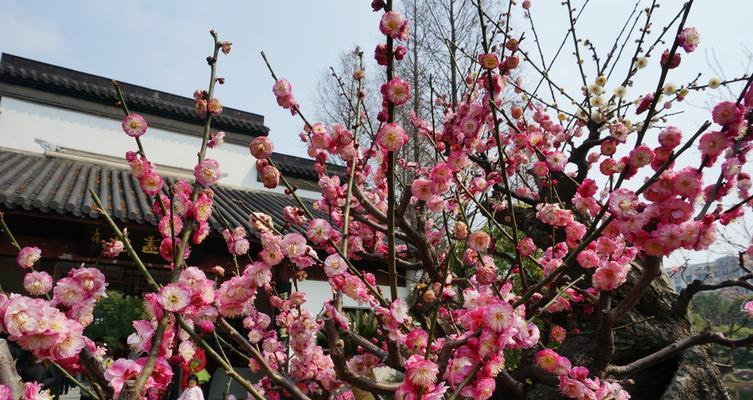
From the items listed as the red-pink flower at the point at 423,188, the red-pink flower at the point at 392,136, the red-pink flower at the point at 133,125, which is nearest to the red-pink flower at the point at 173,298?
the red-pink flower at the point at 133,125

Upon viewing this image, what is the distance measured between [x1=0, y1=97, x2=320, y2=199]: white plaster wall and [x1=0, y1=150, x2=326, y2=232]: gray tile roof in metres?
0.47

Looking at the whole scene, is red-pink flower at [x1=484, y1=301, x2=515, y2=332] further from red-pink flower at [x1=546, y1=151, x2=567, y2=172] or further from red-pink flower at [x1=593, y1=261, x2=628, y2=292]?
red-pink flower at [x1=546, y1=151, x2=567, y2=172]

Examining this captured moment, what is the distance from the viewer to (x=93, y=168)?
31.0 feet

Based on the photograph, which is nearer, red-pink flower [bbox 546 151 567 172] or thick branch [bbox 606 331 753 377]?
thick branch [bbox 606 331 753 377]

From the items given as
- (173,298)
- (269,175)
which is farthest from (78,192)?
(173,298)

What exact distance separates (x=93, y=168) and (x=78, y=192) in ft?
10.3

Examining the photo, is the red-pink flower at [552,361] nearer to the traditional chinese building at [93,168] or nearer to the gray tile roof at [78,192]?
the gray tile roof at [78,192]

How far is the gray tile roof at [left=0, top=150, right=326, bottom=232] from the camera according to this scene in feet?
18.0

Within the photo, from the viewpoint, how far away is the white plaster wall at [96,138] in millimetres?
9562

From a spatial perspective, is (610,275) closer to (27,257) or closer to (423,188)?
(423,188)

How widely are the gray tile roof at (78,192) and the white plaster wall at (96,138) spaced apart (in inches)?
18.7

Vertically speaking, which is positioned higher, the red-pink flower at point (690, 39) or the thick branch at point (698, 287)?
the red-pink flower at point (690, 39)

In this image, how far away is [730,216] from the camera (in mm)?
1935

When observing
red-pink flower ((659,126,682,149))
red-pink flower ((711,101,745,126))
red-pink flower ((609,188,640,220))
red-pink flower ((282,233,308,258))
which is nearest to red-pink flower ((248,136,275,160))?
red-pink flower ((282,233,308,258))
